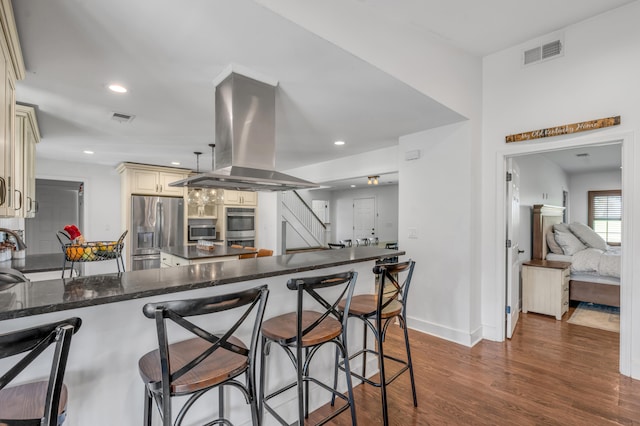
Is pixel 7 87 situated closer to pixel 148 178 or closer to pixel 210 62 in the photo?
pixel 210 62

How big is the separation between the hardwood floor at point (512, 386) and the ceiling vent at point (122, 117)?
3186 mm

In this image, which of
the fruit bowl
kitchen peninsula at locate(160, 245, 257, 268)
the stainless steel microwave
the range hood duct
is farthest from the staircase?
the fruit bowl

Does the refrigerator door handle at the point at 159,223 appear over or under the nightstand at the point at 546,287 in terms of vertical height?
over

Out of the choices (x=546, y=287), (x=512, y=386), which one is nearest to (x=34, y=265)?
(x=512, y=386)

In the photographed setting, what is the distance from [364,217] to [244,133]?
315 inches

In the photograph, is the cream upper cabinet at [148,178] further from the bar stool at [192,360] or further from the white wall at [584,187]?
the white wall at [584,187]

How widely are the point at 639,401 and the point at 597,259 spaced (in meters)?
2.64

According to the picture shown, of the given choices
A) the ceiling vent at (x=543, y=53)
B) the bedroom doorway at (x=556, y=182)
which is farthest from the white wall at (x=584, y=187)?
the ceiling vent at (x=543, y=53)

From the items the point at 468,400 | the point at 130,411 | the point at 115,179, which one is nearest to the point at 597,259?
the point at 468,400

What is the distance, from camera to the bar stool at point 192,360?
1.09 m

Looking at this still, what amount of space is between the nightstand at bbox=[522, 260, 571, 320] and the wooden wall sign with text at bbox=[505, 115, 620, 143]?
6.42ft

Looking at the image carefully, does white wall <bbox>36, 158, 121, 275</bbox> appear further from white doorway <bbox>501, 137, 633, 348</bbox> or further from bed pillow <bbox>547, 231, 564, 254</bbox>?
bed pillow <bbox>547, 231, 564, 254</bbox>

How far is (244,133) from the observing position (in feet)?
7.22

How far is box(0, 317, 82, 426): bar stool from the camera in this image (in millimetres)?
792
